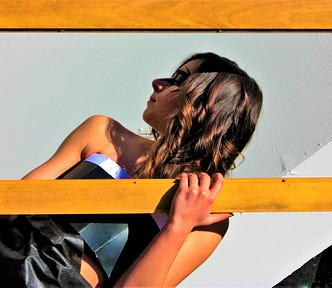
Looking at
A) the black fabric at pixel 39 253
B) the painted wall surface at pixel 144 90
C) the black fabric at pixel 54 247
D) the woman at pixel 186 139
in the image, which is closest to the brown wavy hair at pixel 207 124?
the woman at pixel 186 139

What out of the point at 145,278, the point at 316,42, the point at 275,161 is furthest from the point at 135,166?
the point at 316,42

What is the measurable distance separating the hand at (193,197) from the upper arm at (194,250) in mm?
130

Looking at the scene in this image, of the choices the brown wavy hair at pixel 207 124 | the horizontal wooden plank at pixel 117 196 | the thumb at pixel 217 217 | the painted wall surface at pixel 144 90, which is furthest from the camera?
the painted wall surface at pixel 144 90

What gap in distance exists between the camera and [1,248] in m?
1.23

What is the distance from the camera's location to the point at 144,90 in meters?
1.85

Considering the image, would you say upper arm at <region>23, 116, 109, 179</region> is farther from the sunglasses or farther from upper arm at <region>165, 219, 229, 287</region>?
upper arm at <region>165, 219, 229, 287</region>

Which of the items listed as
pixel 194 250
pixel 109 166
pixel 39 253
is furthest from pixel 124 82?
pixel 39 253

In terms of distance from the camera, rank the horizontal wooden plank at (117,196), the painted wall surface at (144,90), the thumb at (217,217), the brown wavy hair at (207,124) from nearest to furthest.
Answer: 1. the horizontal wooden plank at (117,196)
2. the thumb at (217,217)
3. the brown wavy hair at (207,124)
4. the painted wall surface at (144,90)

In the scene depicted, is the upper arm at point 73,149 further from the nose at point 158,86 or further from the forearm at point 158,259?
the forearm at point 158,259

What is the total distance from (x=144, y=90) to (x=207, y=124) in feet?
1.48

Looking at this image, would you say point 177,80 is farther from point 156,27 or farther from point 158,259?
point 158,259

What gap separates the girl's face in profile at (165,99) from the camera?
1444 mm

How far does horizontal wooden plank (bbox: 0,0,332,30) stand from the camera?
121 cm

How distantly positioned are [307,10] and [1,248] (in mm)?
691
